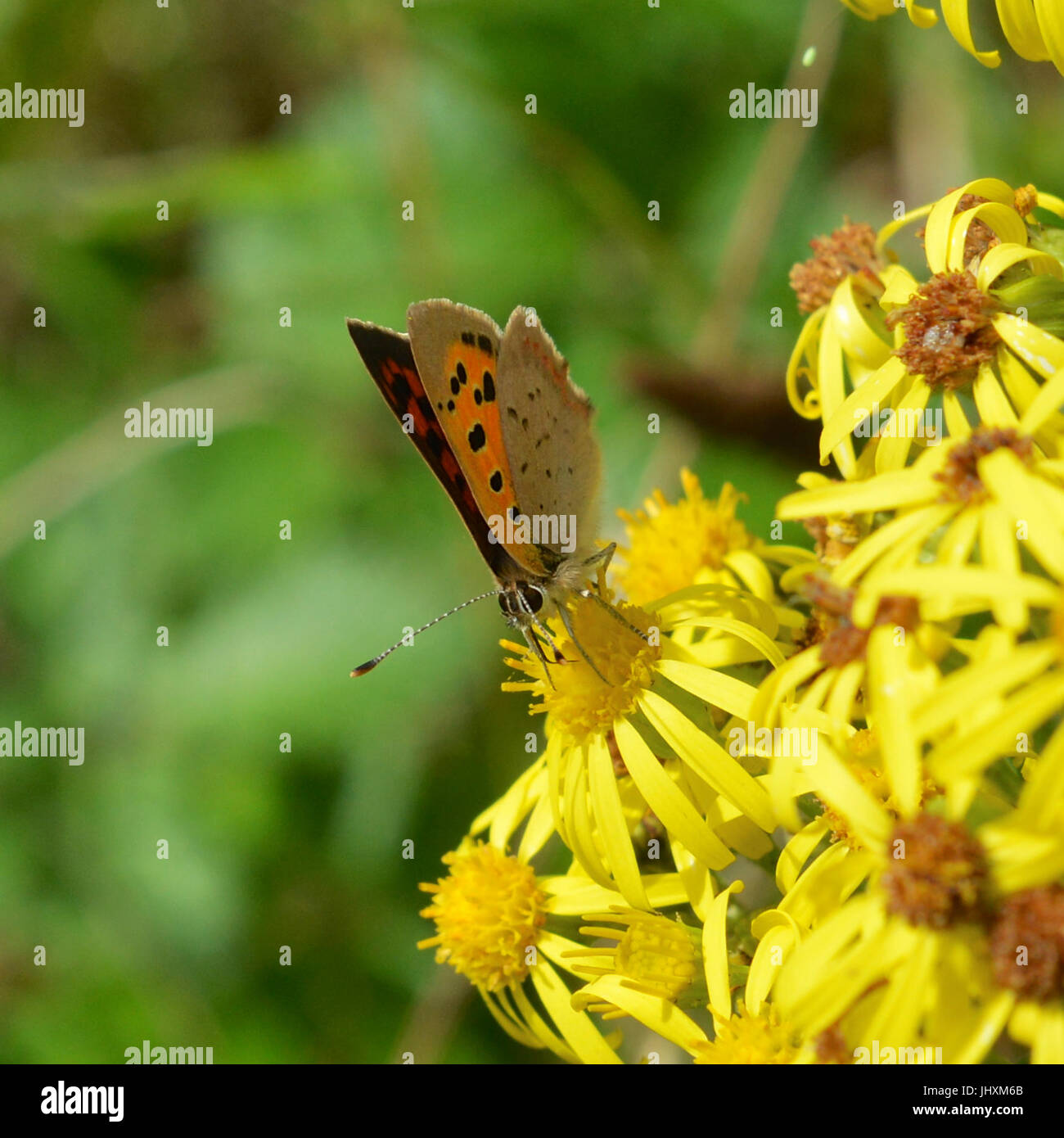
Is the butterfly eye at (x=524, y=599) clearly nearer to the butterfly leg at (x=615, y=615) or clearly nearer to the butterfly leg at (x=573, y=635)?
the butterfly leg at (x=573, y=635)

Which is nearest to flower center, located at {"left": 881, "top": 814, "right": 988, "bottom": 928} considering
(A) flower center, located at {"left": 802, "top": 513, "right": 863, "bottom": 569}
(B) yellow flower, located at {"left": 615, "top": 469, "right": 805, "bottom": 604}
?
(A) flower center, located at {"left": 802, "top": 513, "right": 863, "bottom": 569}

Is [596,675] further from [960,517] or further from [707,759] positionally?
[960,517]

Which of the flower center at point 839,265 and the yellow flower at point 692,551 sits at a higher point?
the flower center at point 839,265

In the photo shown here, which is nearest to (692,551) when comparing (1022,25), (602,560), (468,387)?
(602,560)

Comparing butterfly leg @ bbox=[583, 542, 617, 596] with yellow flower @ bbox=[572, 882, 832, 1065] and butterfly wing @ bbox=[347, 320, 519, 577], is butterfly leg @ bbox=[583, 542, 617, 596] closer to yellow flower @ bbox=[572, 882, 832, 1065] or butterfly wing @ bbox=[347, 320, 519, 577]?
butterfly wing @ bbox=[347, 320, 519, 577]

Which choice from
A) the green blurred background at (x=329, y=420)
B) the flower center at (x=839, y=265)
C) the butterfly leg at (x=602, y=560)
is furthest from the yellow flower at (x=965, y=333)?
the green blurred background at (x=329, y=420)
